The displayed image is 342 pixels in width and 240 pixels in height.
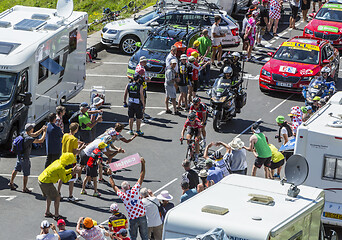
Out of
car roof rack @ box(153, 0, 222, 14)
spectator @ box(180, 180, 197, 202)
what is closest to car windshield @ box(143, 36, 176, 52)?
car roof rack @ box(153, 0, 222, 14)

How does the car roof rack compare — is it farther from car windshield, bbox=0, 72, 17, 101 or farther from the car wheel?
car windshield, bbox=0, 72, 17, 101

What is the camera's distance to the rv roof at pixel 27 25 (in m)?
19.4

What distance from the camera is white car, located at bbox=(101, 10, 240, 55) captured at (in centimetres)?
2728

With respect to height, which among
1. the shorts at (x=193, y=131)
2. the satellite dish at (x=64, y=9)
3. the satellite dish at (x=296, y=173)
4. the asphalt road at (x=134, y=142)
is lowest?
the asphalt road at (x=134, y=142)

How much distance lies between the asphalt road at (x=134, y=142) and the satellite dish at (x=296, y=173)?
618 centimetres

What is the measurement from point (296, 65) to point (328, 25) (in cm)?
573

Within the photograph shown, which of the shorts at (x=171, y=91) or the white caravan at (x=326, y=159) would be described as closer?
the white caravan at (x=326, y=159)

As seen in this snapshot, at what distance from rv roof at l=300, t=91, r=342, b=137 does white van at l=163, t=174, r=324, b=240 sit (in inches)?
147

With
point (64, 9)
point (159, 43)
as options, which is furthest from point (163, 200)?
point (159, 43)

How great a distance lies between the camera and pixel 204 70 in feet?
80.5

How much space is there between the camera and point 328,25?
94.8 feet

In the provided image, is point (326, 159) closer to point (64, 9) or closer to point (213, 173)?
point (213, 173)

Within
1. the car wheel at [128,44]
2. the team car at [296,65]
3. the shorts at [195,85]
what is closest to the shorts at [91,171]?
the shorts at [195,85]

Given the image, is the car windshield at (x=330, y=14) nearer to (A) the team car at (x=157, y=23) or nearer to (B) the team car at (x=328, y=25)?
(B) the team car at (x=328, y=25)
